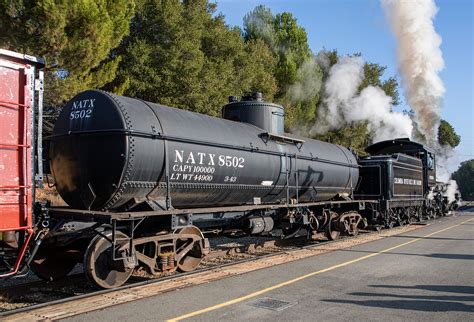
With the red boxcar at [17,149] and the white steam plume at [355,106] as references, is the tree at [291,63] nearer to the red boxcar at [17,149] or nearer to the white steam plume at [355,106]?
the white steam plume at [355,106]

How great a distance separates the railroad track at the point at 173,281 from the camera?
5969 mm

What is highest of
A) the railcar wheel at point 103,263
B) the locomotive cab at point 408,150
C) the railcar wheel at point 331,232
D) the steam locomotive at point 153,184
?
the locomotive cab at point 408,150

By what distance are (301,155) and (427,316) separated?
631 cm

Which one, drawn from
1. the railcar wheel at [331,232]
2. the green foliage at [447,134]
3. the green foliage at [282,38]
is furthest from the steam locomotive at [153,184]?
the green foliage at [447,134]

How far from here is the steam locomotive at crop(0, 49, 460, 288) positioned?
7184 mm

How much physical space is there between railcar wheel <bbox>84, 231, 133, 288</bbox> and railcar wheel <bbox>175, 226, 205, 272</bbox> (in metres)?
1.21

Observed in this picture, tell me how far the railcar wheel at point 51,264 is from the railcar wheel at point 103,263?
1132 mm

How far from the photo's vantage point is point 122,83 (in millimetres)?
21250

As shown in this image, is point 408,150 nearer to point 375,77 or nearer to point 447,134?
point 375,77

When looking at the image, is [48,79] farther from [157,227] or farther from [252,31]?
[252,31]

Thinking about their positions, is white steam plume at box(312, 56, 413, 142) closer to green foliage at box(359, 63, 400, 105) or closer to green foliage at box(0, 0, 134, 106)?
green foliage at box(359, 63, 400, 105)

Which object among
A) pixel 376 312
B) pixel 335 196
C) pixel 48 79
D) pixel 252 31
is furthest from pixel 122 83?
pixel 252 31

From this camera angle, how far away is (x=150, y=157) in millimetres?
7566

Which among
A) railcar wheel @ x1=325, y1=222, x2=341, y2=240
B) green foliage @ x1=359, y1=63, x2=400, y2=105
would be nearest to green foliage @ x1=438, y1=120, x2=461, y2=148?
green foliage @ x1=359, y1=63, x2=400, y2=105
